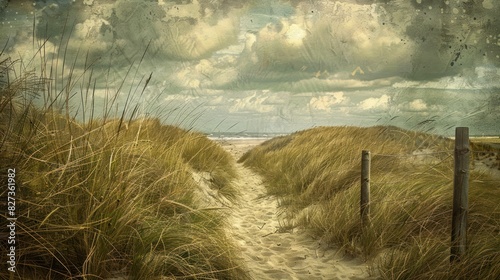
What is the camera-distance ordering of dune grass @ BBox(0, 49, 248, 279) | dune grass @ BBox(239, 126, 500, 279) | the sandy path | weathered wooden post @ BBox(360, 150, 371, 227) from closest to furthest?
dune grass @ BBox(0, 49, 248, 279) → dune grass @ BBox(239, 126, 500, 279) → the sandy path → weathered wooden post @ BBox(360, 150, 371, 227)

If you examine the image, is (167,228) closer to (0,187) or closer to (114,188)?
(114,188)

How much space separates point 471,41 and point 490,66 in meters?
0.59

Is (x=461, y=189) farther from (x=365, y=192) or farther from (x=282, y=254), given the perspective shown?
(x=282, y=254)

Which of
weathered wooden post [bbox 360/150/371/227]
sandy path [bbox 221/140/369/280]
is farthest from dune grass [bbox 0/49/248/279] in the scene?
weathered wooden post [bbox 360/150/371/227]

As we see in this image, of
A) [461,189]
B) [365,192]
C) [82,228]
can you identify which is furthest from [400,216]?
[82,228]

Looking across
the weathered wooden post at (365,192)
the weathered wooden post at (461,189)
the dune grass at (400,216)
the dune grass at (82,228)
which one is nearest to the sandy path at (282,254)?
the dune grass at (400,216)

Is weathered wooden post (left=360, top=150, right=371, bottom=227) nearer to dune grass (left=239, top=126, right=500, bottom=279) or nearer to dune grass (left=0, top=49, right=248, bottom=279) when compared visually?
dune grass (left=239, top=126, right=500, bottom=279)

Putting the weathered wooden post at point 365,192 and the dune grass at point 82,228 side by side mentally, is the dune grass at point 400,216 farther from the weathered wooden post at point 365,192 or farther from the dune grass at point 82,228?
the dune grass at point 82,228

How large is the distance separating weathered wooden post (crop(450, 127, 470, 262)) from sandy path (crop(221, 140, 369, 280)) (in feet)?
2.00

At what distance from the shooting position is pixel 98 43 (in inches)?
198

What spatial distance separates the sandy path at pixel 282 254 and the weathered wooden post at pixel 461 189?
61cm

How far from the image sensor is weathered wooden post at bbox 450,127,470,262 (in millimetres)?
2082

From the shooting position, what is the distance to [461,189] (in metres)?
2.09

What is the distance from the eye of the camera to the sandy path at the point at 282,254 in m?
2.35
